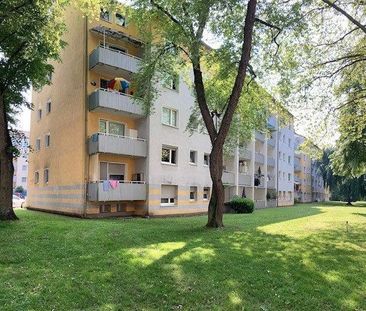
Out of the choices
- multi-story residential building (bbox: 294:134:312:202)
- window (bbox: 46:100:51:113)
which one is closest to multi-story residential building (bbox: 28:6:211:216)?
window (bbox: 46:100:51:113)

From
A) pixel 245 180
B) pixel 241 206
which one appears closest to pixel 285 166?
pixel 245 180

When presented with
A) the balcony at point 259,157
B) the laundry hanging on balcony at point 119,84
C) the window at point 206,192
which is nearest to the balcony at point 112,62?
the laundry hanging on balcony at point 119,84

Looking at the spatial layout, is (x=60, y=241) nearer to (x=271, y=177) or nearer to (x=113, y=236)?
(x=113, y=236)

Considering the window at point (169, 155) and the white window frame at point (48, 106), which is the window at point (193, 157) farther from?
the white window frame at point (48, 106)

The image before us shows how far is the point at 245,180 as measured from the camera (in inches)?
1551

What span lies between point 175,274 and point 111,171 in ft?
54.2

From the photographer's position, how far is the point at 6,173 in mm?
16172

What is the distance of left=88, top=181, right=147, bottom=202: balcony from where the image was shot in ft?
68.8

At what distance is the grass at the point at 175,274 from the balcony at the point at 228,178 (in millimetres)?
22099

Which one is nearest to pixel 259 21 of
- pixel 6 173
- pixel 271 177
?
pixel 6 173

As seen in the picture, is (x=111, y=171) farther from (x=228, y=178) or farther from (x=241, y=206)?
(x=228, y=178)

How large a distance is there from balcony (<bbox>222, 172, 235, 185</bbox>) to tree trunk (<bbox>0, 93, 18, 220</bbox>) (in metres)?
21.0

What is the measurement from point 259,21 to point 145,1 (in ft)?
16.9

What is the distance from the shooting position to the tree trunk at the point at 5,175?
612 inches
